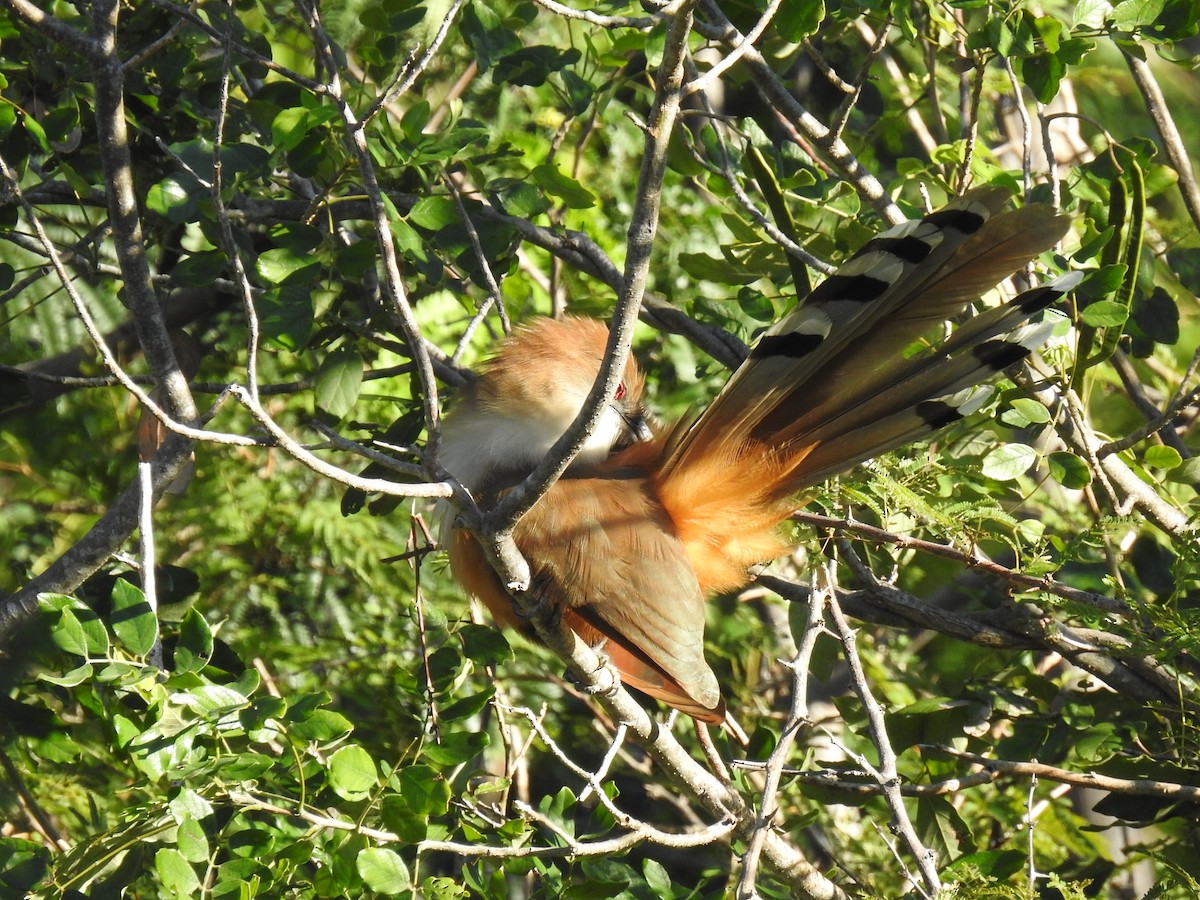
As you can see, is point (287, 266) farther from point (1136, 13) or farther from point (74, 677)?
point (1136, 13)

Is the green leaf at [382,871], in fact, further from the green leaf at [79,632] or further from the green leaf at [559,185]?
the green leaf at [559,185]

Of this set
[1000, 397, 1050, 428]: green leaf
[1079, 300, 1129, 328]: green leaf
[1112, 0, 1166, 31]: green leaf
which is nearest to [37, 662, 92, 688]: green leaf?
[1000, 397, 1050, 428]: green leaf

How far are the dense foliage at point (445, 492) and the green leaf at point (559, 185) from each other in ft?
0.04

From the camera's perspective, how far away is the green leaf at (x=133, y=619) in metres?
2.05

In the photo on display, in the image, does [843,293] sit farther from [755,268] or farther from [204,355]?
[204,355]

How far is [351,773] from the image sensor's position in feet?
6.81

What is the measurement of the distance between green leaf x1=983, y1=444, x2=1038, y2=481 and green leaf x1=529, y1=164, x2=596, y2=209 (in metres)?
1.11

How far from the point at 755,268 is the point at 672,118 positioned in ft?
4.96

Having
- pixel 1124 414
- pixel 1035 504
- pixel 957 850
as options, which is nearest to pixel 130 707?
pixel 957 850

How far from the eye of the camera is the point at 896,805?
85.4 inches

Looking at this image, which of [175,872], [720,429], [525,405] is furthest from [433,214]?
[175,872]

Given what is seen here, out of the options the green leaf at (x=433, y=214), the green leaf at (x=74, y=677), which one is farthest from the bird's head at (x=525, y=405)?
the green leaf at (x=74, y=677)

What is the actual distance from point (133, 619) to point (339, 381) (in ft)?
2.74

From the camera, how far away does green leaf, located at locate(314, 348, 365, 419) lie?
8.85 ft
